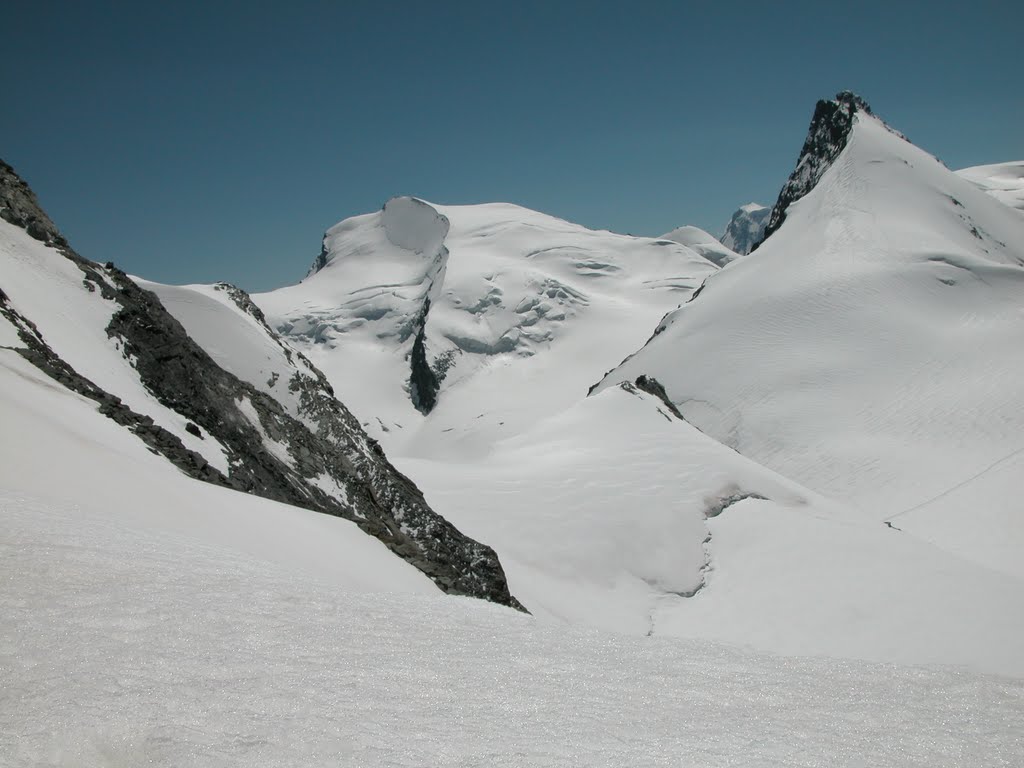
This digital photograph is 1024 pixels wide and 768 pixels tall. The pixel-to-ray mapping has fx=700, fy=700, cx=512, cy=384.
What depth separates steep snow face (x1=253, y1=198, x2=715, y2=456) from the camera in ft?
385

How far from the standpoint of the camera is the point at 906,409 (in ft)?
188

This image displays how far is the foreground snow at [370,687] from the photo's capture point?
370cm

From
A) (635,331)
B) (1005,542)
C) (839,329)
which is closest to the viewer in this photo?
(1005,542)

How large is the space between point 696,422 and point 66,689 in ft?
214

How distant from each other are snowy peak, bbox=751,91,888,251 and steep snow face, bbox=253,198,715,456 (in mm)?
30699

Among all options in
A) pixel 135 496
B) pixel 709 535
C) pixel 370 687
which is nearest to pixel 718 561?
pixel 709 535

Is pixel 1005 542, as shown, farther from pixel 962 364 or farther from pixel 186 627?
pixel 186 627

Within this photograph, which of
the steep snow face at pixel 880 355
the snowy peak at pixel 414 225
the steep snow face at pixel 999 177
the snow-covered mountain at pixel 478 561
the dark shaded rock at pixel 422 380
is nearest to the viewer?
the snow-covered mountain at pixel 478 561

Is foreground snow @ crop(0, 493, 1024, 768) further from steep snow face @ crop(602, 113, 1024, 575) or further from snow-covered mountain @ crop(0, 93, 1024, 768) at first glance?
steep snow face @ crop(602, 113, 1024, 575)

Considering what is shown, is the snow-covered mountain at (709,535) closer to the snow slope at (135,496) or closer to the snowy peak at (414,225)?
the snow slope at (135,496)

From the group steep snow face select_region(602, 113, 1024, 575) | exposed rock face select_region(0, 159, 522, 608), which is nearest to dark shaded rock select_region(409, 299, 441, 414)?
steep snow face select_region(602, 113, 1024, 575)

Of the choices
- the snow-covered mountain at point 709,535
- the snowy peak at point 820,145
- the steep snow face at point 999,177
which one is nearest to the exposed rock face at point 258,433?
the snow-covered mountain at point 709,535

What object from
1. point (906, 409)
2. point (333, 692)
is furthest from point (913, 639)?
point (906, 409)

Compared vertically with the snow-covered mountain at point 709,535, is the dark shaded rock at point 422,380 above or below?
above
